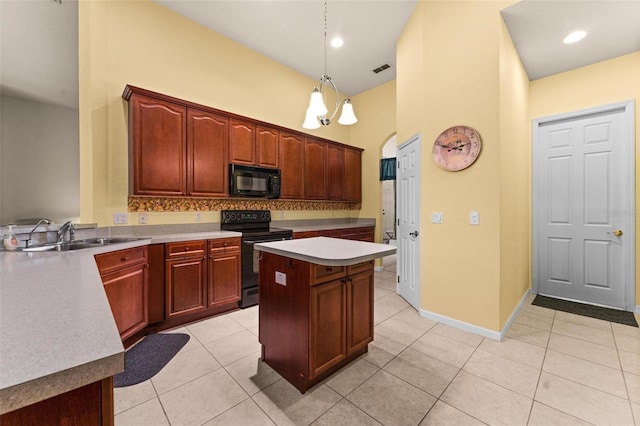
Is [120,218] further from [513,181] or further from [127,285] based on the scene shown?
[513,181]

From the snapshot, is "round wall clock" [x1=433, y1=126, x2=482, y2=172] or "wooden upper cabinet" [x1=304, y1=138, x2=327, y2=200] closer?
"round wall clock" [x1=433, y1=126, x2=482, y2=172]

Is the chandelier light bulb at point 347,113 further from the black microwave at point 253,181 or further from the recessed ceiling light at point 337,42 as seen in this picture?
the recessed ceiling light at point 337,42

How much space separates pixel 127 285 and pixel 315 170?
10.0 feet

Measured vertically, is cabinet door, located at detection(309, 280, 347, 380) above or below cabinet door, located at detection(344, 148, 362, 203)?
below

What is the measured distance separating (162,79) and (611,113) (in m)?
5.45

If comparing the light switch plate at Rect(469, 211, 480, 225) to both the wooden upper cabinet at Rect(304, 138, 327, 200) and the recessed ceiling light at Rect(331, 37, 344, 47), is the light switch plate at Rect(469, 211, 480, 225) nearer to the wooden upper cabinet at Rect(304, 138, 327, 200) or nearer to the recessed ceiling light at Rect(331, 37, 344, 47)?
the wooden upper cabinet at Rect(304, 138, 327, 200)

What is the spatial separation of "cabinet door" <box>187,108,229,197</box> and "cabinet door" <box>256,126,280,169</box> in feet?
1.57

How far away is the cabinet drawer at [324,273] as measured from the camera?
1715 millimetres

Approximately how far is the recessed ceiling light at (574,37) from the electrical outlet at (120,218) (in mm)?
5119

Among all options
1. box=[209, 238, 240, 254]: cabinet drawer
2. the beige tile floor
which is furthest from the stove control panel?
the beige tile floor

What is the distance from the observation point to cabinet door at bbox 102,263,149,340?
2.16 meters

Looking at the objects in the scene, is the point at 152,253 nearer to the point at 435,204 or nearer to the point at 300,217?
the point at 300,217

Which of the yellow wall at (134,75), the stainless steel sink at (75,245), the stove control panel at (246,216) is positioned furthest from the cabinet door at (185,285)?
the stove control panel at (246,216)

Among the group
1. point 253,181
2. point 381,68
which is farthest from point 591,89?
point 253,181
